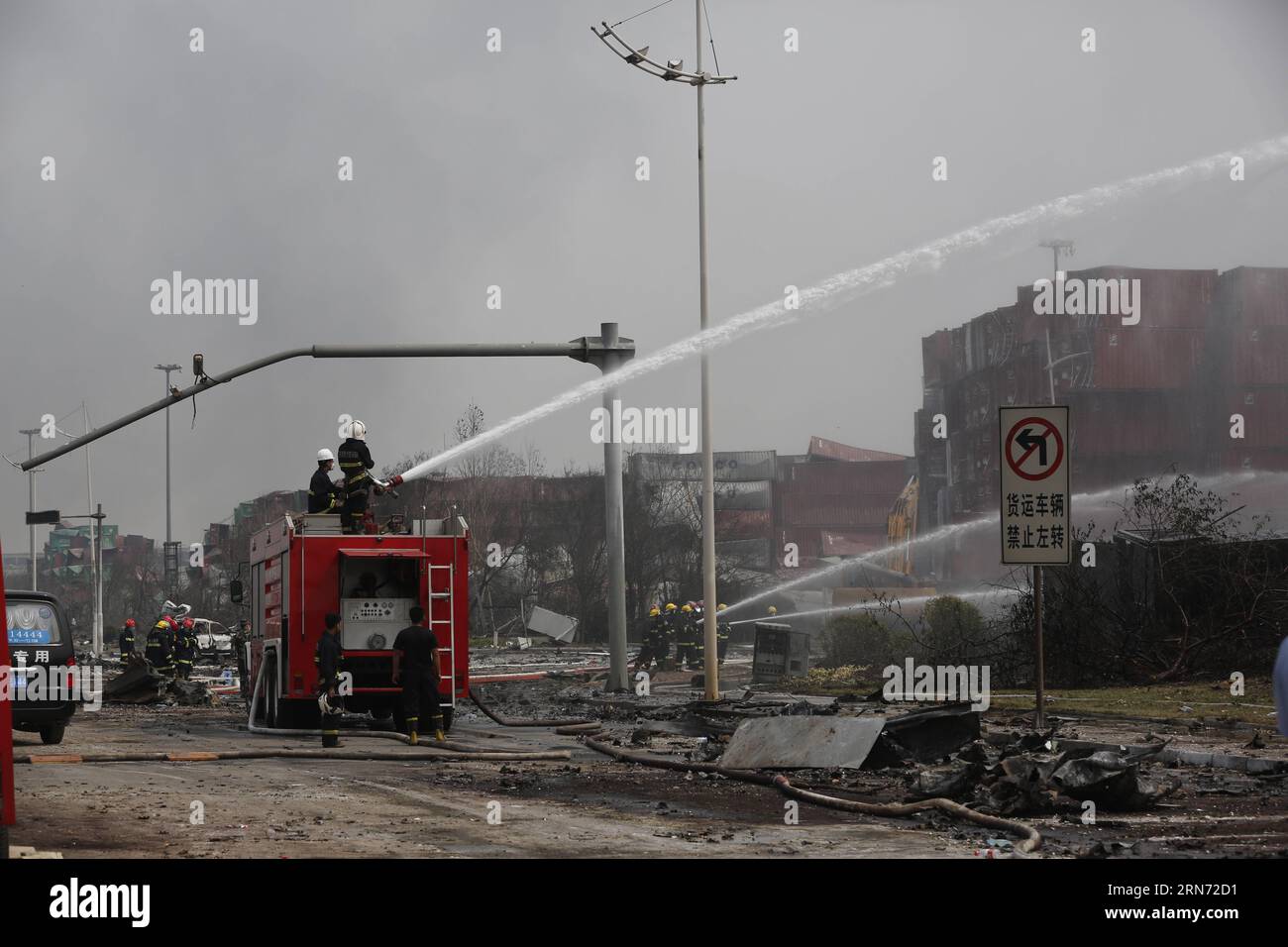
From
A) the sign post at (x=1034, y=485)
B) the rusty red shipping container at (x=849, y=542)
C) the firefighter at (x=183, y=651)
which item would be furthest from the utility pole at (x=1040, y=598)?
the rusty red shipping container at (x=849, y=542)

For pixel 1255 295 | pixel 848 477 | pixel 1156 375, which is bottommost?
pixel 848 477

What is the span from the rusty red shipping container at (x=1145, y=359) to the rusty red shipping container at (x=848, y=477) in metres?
24.3

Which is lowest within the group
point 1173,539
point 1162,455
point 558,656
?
point 558,656

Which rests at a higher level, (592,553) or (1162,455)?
(1162,455)

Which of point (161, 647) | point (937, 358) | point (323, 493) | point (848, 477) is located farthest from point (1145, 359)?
point (323, 493)

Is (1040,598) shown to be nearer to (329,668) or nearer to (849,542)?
(329,668)

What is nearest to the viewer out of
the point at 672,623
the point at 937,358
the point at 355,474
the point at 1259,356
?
the point at 355,474

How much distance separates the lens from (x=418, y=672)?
16875 millimetres

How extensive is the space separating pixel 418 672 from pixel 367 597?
1473mm

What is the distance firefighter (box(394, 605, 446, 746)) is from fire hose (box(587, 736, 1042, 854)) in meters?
3.34
